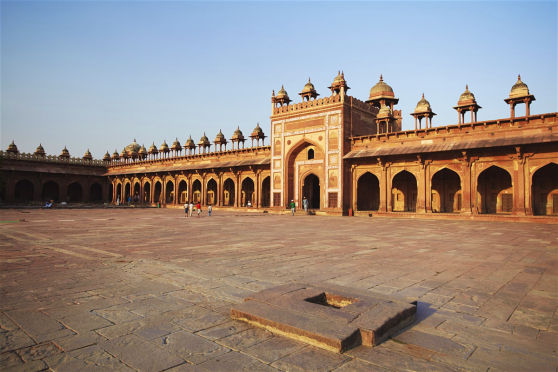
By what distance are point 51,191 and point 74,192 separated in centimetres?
295

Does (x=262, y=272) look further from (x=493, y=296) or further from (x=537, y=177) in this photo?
(x=537, y=177)

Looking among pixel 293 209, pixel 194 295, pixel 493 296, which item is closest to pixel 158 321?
pixel 194 295

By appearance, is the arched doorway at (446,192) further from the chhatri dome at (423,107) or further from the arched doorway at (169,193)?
the arched doorway at (169,193)

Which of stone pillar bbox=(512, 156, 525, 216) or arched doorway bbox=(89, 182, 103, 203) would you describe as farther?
arched doorway bbox=(89, 182, 103, 203)

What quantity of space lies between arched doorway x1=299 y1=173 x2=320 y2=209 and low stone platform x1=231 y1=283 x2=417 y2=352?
25.9 m

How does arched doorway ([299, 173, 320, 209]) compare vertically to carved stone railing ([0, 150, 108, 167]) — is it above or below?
below

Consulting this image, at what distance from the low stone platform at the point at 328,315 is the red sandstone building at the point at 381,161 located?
1929 centimetres

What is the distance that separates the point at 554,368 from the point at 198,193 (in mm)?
41991

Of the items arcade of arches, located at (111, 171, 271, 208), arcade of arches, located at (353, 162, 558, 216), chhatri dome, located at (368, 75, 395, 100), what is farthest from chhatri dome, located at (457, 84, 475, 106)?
arcade of arches, located at (111, 171, 271, 208)

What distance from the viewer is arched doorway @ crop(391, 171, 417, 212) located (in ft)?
85.5

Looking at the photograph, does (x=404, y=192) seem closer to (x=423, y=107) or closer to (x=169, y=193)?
(x=423, y=107)

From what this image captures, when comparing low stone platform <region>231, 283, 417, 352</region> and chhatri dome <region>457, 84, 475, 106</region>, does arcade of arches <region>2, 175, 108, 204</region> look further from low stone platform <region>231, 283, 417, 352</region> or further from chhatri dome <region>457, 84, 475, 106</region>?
low stone platform <region>231, 283, 417, 352</region>

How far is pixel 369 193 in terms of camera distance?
28.1m

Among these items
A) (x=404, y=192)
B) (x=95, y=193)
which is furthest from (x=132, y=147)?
(x=404, y=192)
